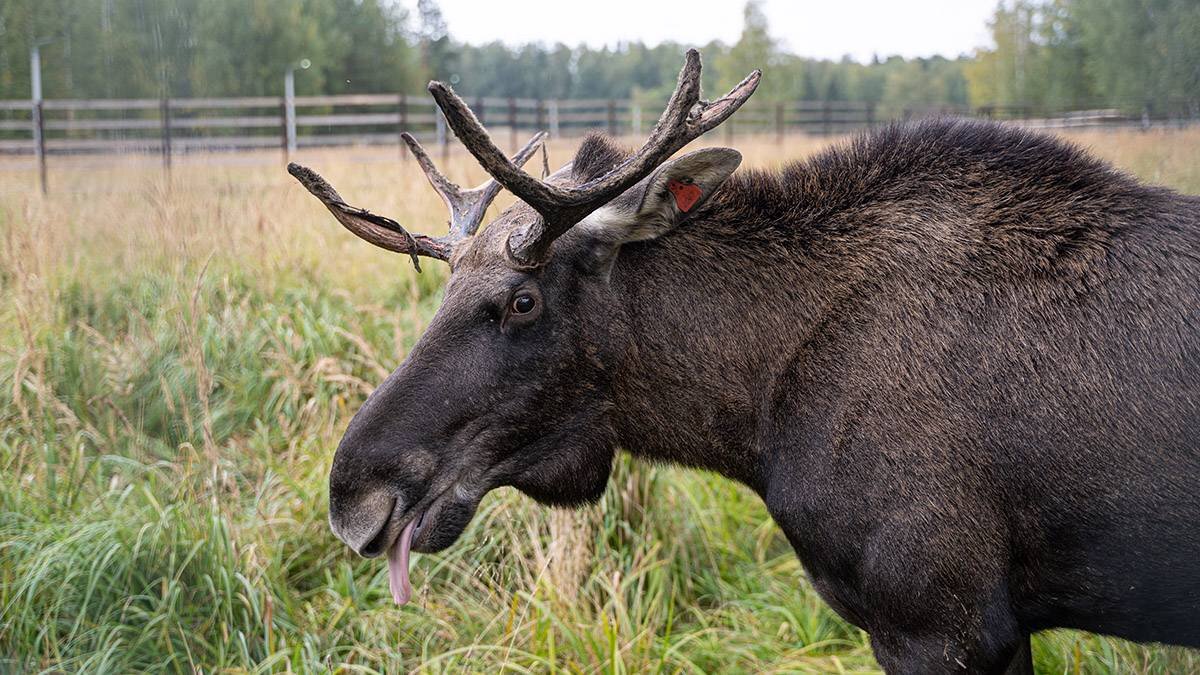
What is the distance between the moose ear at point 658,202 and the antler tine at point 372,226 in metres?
0.61

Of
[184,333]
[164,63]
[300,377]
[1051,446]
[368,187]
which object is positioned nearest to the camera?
[1051,446]

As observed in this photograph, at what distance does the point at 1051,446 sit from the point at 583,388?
1315mm

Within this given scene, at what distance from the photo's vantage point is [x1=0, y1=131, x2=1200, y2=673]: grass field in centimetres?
370

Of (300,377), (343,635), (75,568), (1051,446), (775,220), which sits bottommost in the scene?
(343,635)

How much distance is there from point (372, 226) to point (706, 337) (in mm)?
1275

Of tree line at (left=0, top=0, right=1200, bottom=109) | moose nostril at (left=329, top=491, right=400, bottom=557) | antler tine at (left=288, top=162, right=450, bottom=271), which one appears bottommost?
moose nostril at (left=329, top=491, right=400, bottom=557)

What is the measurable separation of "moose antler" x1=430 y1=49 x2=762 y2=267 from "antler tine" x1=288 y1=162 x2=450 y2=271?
510 millimetres

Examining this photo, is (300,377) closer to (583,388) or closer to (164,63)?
(164,63)

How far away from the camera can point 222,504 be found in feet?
13.3

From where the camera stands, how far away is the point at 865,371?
101 inches

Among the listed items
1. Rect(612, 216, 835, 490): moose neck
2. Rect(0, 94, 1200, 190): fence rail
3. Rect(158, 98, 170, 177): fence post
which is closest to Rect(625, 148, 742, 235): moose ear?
Rect(612, 216, 835, 490): moose neck

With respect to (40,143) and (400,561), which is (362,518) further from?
(40,143)

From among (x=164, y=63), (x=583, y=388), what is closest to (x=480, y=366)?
(x=583, y=388)

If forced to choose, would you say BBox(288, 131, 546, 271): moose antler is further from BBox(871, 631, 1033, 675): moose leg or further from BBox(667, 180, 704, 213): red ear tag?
BBox(871, 631, 1033, 675): moose leg
